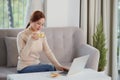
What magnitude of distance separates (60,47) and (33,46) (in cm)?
88

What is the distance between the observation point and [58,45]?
386 cm

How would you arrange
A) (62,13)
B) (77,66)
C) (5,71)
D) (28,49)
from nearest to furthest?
(77,66) → (28,49) → (5,71) → (62,13)

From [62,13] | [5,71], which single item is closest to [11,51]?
[5,71]

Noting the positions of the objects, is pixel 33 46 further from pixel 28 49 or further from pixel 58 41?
pixel 58 41

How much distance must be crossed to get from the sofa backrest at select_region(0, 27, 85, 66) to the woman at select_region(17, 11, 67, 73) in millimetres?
549

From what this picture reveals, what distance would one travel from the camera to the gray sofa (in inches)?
140

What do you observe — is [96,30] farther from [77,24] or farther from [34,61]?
[34,61]

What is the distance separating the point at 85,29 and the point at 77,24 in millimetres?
184

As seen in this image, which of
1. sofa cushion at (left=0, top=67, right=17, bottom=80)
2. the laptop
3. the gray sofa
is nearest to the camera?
the laptop

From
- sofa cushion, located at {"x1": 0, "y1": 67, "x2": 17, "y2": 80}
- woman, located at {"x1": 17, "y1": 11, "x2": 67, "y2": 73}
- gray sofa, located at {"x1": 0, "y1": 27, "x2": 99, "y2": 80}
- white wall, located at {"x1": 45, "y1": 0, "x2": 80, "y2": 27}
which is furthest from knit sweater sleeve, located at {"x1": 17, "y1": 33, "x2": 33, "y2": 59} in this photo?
white wall, located at {"x1": 45, "y1": 0, "x2": 80, "y2": 27}

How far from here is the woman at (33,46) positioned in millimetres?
2890

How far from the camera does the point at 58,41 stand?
387 cm

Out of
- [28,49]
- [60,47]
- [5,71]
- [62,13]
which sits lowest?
[5,71]

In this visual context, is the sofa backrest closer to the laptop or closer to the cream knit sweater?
the cream knit sweater
